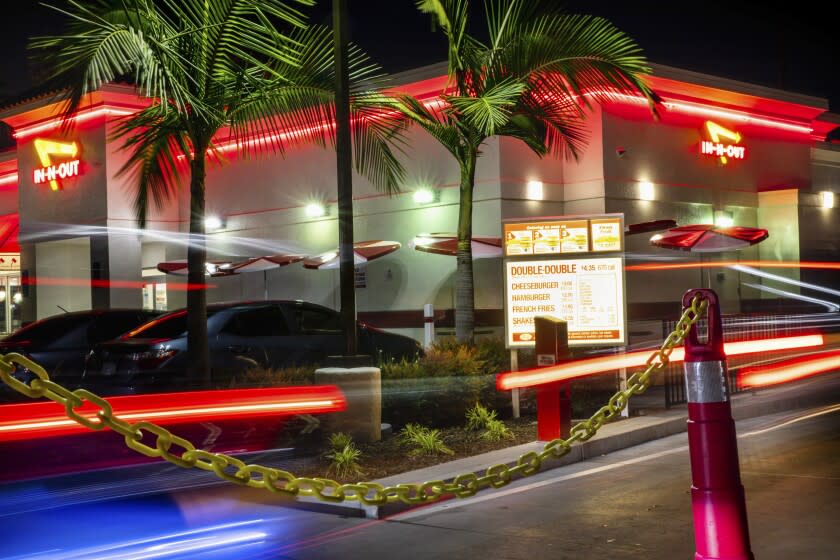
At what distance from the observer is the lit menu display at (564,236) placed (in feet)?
40.0

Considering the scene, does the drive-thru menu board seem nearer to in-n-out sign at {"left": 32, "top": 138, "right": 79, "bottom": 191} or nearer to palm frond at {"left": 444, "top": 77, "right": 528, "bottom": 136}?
palm frond at {"left": 444, "top": 77, "right": 528, "bottom": 136}

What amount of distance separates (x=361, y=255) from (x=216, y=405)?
12.0 m

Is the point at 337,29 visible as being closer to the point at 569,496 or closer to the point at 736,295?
the point at 569,496

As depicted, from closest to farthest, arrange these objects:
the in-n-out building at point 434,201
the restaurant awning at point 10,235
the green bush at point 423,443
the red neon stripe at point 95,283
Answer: the green bush at point 423,443
the in-n-out building at point 434,201
the red neon stripe at point 95,283
the restaurant awning at point 10,235

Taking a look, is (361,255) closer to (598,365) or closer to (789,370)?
(789,370)

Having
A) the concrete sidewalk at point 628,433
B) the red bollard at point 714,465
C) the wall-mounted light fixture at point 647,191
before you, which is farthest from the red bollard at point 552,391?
the wall-mounted light fixture at point 647,191

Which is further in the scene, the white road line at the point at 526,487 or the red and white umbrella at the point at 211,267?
the red and white umbrella at the point at 211,267

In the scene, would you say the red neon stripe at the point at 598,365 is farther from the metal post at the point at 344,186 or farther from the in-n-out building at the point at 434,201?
the in-n-out building at the point at 434,201

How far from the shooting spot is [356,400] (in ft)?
32.3

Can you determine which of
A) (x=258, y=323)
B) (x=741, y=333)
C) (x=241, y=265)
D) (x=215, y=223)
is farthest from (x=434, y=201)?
(x=258, y=323)

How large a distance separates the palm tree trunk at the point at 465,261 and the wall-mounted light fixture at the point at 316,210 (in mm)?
11664

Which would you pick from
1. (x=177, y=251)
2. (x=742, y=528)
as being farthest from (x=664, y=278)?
(x=742, y=528)

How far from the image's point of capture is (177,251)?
2922 centimetres

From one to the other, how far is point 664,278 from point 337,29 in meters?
15.4
